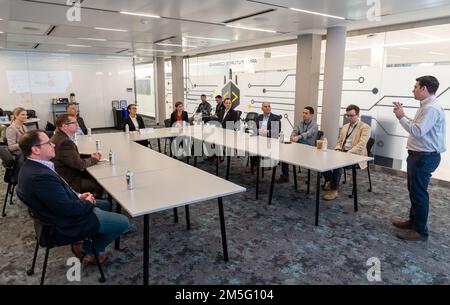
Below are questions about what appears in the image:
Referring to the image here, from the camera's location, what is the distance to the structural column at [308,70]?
650 centimetres

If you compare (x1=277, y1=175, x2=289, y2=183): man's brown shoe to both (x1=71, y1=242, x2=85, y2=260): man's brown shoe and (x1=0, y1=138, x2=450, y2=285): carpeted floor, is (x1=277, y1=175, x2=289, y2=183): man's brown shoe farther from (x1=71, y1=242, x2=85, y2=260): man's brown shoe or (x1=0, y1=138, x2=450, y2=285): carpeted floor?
(x1=71, y1=242, x2=85, y2=260): man's brown shoe

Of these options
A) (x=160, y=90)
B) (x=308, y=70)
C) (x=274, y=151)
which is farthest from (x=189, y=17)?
(x=160, y=90)

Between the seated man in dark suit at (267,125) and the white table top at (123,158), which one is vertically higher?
the seated man in dark suit at (267,125)

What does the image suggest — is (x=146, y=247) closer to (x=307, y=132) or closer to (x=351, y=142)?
(x=307, y=132)

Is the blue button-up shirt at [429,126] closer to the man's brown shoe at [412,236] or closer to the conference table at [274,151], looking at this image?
the conference table at [274,151]

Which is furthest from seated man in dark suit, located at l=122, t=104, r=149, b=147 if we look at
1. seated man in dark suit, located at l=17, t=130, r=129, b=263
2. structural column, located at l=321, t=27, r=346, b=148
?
seated man in dark suit, located at l=17, t=130, r=129, b=263

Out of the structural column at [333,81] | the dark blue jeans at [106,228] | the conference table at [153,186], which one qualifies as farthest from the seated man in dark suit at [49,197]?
the structural column at [333,81]

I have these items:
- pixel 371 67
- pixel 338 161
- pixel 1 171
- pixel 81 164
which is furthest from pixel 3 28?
pixel 371 67

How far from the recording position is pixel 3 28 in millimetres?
5805

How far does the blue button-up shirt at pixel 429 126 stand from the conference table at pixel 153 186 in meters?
1.81

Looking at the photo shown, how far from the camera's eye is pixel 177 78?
11297mm

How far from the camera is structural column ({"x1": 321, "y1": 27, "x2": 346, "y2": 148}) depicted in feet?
19.0
